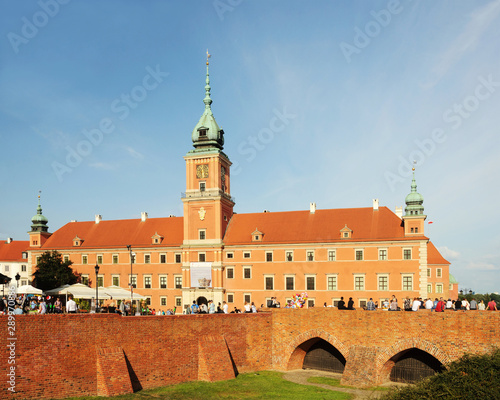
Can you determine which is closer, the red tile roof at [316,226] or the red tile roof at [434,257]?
the red tile roof at [316,226]

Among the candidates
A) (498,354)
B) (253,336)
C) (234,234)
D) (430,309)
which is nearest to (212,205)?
(234,234)

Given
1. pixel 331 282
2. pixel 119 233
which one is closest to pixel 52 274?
pixel 119 233

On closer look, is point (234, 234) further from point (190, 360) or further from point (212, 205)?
point (190, 360)

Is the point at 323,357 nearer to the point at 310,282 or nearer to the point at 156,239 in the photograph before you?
the point at 310,282

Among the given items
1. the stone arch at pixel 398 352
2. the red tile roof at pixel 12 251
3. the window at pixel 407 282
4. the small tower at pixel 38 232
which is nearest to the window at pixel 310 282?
the window at pixel 407 282

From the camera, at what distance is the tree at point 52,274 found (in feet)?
177

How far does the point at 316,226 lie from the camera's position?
54.8 m

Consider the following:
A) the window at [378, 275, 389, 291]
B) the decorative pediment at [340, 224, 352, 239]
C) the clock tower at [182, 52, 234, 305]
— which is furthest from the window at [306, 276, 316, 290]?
the clock tower at [182, 52, 234, 305]

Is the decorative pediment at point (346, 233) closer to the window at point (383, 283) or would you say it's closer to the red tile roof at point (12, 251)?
the window at point (383, 283)

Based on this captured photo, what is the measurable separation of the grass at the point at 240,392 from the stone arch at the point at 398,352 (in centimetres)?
314

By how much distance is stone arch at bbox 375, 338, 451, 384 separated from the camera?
25.9 metres

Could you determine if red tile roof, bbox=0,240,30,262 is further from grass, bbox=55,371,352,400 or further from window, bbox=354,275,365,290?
grass, bbox=55,371,352,400

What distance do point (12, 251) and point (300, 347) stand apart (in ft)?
212

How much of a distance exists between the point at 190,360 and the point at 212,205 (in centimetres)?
2995
